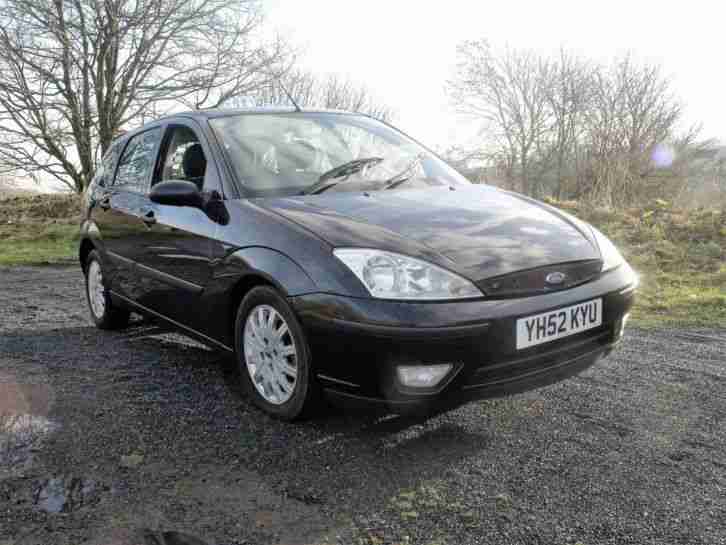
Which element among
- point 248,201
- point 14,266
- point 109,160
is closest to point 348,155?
point 248,201

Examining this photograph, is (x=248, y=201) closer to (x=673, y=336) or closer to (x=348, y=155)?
(x=348, y=155)

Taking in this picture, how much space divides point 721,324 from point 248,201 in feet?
13.1

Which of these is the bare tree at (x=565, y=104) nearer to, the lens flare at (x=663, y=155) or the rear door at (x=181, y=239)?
the lens flare at (x=663, y=155)

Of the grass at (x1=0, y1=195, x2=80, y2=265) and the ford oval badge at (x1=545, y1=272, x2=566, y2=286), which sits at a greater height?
the ford oval badge at (x1=545, y1=272, x2=566, y2=286)

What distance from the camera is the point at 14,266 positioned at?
9.52 m

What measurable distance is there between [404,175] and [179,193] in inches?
50.9

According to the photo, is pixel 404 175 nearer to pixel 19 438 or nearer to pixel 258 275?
pixel 258 275

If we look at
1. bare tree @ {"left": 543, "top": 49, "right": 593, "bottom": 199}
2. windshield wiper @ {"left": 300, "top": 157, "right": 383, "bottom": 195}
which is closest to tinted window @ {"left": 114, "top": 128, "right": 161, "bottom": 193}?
windshield wiper @ {"left": 300, "top": 157, "right": 383, "bottom": 195}

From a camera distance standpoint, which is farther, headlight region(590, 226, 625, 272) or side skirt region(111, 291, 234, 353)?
side skirt region(111, 291, 234, 353)

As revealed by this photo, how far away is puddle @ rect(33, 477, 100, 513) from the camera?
2.36 metres

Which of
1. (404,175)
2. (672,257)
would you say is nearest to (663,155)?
(672,257)

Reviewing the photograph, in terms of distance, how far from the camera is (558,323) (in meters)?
2.74

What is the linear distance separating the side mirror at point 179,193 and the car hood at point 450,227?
39 cm

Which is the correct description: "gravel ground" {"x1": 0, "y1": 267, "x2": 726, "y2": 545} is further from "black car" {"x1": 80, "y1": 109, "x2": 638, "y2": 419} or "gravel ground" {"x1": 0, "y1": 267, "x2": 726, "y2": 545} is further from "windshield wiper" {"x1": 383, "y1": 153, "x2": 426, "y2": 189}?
"windshield wiper" {"x1": 383, "y1": 153, "x2": 426, "y2": 189}
